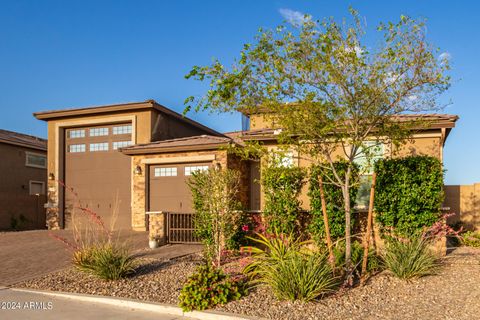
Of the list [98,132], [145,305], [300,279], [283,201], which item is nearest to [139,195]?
[98,132]

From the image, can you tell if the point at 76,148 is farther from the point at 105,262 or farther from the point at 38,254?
the point at 105,262

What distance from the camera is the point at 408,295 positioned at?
755 centimetres

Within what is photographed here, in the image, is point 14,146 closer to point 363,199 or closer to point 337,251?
point 363,199

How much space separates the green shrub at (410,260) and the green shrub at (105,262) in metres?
5.12

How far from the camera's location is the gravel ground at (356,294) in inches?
266

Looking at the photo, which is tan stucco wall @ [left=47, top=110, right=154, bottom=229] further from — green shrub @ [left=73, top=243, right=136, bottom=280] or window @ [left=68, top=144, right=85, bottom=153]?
green shrub @ [left=73, top=243, right=136, bottom=280]

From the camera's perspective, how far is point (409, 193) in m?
10.1

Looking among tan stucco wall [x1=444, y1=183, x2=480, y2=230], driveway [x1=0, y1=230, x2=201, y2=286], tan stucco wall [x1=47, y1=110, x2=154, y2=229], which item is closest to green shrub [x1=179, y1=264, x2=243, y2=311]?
driveway [x1=0, y1=230, x2=201, y2=286]

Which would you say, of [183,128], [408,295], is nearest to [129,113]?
[183,128]

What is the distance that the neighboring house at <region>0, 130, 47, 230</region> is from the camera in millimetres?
21922

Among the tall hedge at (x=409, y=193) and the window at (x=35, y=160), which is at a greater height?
the window at (x=35, y=160)

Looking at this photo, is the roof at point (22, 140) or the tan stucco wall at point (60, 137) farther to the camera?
the roof at point (22, 140)

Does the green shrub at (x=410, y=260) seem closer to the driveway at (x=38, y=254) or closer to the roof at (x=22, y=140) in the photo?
the driveway at (x=38, y=254)

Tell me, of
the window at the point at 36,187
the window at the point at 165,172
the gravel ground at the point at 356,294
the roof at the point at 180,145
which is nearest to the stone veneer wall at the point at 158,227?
the gravel ground at the point at 356,294
